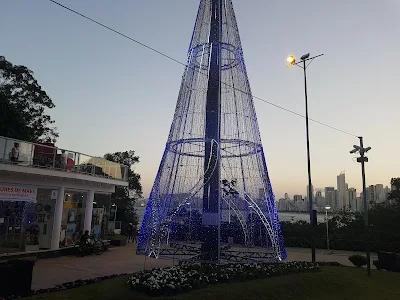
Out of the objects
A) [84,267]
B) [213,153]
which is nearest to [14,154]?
[84,267]

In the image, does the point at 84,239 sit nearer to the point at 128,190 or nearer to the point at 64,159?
the point at 64,159

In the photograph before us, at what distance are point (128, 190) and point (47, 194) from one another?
2473 centimetres

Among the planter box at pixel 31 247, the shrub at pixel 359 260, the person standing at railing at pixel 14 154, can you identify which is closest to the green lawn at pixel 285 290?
the shrub at pixel 359 260

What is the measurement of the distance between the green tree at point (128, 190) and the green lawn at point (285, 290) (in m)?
28.1

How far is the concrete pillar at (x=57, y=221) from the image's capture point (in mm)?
17631

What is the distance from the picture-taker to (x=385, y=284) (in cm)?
1248

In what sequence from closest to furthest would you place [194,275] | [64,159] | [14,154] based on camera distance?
[194,275], [14,154], [64,159]

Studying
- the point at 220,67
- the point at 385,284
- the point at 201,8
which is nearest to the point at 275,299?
the point at 385,284

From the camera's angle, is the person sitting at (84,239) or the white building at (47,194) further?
the person sitting at (84,239)

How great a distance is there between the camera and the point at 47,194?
17.6m

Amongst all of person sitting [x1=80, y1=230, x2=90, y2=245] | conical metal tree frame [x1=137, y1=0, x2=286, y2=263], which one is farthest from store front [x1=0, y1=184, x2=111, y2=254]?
conical metal tree frame [x1=137, y1=0, x2=286, y2=263]

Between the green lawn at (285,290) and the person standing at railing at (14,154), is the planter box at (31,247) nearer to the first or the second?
the person standing at railing at (14,154)

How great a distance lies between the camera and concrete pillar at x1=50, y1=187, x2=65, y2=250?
694 inches

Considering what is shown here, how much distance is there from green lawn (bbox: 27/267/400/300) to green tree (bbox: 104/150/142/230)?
2812 cm
